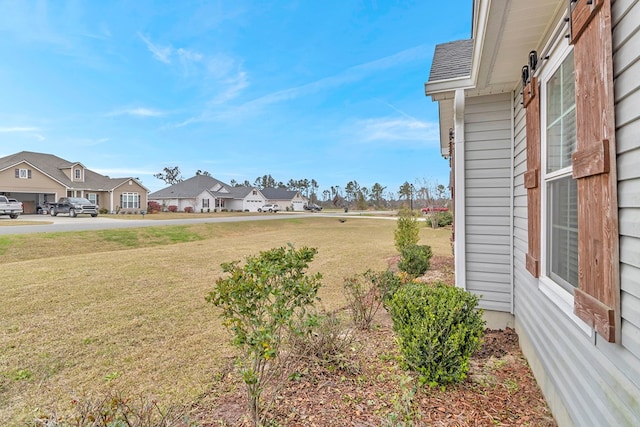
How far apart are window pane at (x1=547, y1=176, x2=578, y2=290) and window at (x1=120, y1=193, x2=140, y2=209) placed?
122ft

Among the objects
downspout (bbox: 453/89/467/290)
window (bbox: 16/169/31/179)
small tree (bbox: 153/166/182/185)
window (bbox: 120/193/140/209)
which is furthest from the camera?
small tree (bbox: 153/166/182/185)

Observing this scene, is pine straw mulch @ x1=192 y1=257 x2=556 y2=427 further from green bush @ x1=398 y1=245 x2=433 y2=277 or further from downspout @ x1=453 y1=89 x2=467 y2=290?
green bush @ x1=398 y1=245 x2=433 y2=277

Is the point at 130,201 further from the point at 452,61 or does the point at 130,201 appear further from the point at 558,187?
the point at 558,187

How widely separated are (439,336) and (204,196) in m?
43.6

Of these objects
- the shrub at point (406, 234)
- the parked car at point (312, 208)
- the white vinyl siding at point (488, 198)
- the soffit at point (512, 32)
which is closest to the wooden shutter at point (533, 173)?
the soffit at point (512, 32)

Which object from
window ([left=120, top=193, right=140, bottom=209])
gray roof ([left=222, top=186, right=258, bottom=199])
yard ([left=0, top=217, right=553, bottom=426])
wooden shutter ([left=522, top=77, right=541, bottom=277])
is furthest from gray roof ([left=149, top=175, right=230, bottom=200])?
wooden shutter ([left=522, top=77, right=541, bottom=277])

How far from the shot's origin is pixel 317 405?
7.79 ft

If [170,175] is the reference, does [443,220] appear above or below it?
below

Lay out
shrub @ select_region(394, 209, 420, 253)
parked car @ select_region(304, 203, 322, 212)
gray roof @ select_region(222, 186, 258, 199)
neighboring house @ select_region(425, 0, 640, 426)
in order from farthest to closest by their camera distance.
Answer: parked car @ select_region(304, 203, 322, 212)
gray roof @ select_region(222, 186, 258, 199)
shrub @ select_region(394, 209, 420, 253)
neighboring house @ select_region(425, 0, 640, 426)

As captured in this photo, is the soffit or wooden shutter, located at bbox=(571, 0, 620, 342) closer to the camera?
wooden shutter, located at bbox=(571, 0, 620, 342)

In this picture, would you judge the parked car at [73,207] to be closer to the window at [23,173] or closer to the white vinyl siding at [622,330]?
the window at [23,173]

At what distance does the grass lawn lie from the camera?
2.84 meters

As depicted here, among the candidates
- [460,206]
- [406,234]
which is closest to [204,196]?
[406,234]

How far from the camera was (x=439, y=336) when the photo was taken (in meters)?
2.52
